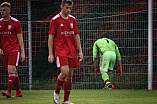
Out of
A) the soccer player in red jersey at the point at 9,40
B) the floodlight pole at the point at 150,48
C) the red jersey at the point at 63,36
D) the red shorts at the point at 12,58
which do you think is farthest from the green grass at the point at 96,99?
the floodlight pole at the point at 150,48

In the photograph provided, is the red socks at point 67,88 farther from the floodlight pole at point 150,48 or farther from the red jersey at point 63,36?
the floodlight pole at point 150,48

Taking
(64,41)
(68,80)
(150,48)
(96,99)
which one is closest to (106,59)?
(150,48)

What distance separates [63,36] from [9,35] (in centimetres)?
220

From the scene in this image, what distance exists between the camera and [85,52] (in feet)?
40.6

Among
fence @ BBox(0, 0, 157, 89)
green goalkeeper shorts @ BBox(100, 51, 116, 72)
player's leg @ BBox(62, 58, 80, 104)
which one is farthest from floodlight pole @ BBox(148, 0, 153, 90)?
player's leg @ BBox(62, 58, 80, 104)

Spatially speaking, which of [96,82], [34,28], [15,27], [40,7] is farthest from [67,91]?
[40,7]

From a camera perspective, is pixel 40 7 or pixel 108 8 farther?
pixel 40 7

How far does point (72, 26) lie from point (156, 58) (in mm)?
6305

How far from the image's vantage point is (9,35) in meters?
7.94

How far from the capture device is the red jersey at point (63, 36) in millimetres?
6094

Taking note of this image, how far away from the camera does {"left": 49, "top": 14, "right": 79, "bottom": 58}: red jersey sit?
20.0 feet

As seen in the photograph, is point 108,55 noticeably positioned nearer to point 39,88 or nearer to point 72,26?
point 39,88

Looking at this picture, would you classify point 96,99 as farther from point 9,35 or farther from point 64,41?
point 9,35

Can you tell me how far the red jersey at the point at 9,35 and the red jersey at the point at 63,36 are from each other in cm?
A: 200
